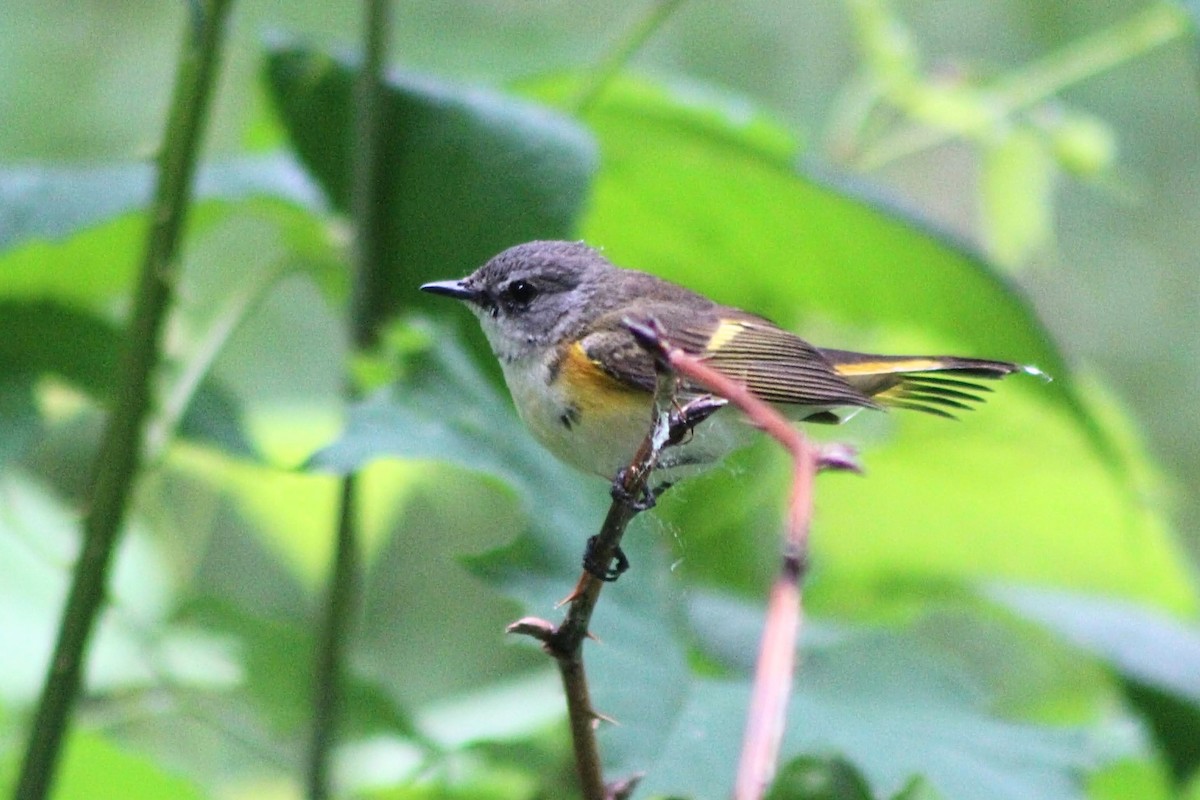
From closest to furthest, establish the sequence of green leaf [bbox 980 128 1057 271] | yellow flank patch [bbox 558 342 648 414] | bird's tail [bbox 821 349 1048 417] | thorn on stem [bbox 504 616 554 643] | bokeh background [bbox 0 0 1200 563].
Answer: thorn on stem [bbox 504 616 554 643] < bird's tail [bbox 821 349 1048 417] < yellow flank patch [bbox 558 342 648 414] < green leaf [bbox 980 128 1057 271] < bokeh background [bbox 0 0 1200 563]

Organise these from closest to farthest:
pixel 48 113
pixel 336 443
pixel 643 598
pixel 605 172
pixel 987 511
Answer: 1. pixel 336 443
2. pixel 643 598
3. pixel 605 172
4. pixel 987 511
5. pixel 48 113

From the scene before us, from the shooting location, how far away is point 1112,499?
2.81 metres

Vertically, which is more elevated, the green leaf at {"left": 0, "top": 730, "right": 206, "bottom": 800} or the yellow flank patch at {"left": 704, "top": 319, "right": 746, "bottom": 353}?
the yellow flank patch at {"left": 704, "top": 319, "right": 746, "bottom": 353}

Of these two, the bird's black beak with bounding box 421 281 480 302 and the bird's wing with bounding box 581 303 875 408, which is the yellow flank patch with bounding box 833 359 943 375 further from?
the bird's black beak with bounding box 421 281 480 302

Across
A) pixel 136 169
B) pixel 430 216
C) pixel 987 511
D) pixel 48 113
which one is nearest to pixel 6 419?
pixel 136 169

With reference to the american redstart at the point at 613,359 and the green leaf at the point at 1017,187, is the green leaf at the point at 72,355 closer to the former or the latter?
the american redstart at the point at 613,359

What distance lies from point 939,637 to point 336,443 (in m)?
4.12

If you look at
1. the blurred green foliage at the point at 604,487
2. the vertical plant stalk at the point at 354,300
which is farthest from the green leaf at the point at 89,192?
the vertical plant stalk at the point at 354,300

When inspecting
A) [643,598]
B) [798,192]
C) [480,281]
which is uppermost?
[798,192]

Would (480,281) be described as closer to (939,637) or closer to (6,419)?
(6,419)

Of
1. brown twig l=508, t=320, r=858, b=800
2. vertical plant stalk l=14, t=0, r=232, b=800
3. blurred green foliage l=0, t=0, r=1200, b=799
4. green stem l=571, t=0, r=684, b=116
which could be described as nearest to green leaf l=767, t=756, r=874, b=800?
blurred green foliage l=0, t=0, r=1200, b=799

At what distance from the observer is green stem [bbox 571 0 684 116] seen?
201 cm

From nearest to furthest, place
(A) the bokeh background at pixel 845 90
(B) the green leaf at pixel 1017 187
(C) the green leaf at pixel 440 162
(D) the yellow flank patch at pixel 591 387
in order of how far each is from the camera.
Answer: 1. (D) the yellow flank patch at pixel 591 387
2. (C) the green leaf at pixel 440 162
3. (B) the green leaf at pixel 1017 187
4. (A) the bokeh background at pixel 845 90

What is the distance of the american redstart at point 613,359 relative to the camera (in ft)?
4.61
